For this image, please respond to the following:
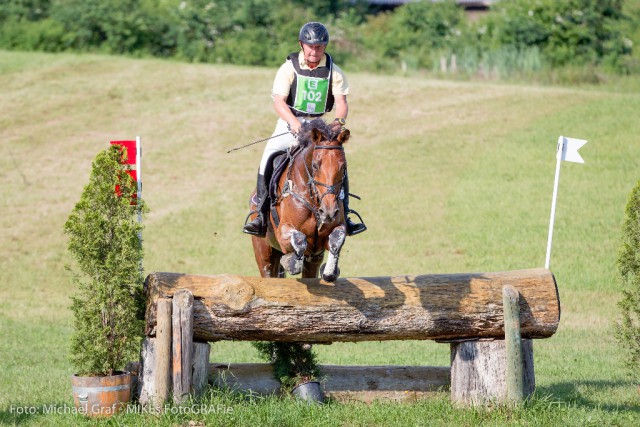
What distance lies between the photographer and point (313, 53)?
916 cm

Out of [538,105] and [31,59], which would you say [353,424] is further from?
[31,59]

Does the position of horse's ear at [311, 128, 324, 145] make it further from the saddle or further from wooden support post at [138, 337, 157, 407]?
wooden support post at [138, 337, 157, 407]

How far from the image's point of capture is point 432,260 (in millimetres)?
20828

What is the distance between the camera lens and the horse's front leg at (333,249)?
8062 millimetres

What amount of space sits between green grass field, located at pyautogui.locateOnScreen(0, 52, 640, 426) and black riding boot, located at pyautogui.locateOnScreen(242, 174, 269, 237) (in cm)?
196

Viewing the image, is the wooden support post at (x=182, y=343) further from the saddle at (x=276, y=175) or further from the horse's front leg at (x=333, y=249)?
the saddle at (x=276, y=175)

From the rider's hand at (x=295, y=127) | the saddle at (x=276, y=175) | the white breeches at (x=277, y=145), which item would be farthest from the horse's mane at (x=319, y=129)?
the white breeches at (x=277, y=145)

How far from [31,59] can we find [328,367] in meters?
35.8

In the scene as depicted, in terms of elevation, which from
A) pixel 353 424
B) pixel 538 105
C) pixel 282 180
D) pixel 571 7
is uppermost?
pixel 571 7

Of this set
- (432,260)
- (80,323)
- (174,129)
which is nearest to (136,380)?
(80,323)

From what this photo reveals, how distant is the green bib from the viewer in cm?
931

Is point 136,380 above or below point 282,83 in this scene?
below

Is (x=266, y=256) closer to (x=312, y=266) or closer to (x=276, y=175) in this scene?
(x=312, y=266)

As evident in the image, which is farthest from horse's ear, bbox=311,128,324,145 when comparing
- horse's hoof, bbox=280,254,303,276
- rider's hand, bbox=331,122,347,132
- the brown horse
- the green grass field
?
the green grass field
